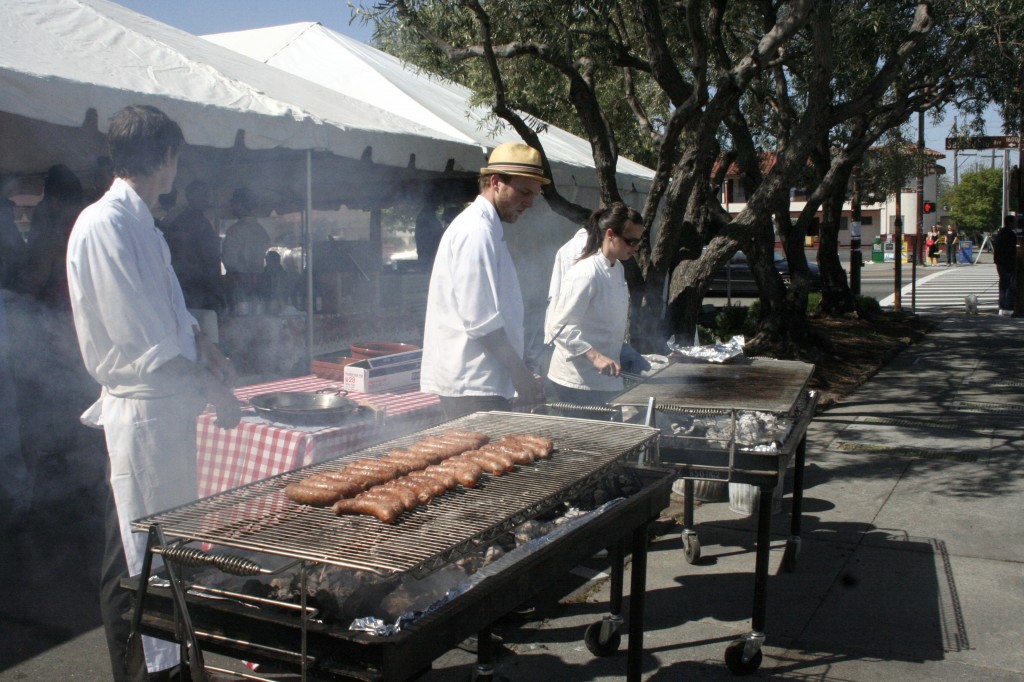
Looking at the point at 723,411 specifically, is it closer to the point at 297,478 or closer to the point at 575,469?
the point at 575,469

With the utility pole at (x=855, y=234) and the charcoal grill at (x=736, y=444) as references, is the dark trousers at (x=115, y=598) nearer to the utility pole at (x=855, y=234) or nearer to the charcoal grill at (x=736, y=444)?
the charcoal grill at (x=736, y=444)

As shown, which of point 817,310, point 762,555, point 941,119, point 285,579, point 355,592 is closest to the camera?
point 355,592

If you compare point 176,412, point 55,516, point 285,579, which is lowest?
point 55,516

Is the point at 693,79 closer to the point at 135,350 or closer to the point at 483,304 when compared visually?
the point at 483,304

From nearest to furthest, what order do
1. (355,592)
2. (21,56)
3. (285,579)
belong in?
1. (355,592)
2. (285,579)
3. (21,56)

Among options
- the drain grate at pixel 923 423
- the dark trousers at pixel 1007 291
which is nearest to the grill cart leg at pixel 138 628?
the drain grate at pixel 923 423

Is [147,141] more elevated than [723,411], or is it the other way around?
[147,141]

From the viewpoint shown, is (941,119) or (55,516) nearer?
(55,516)

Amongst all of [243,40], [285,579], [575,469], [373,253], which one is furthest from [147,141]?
[243,40]

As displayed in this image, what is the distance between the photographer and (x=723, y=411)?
3.91 meters

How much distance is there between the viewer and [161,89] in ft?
18.6

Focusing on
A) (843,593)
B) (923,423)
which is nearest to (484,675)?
(843,593)

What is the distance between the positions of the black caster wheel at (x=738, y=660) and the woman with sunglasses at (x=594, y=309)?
1471 mm

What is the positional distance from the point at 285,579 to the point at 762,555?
2.20 m
